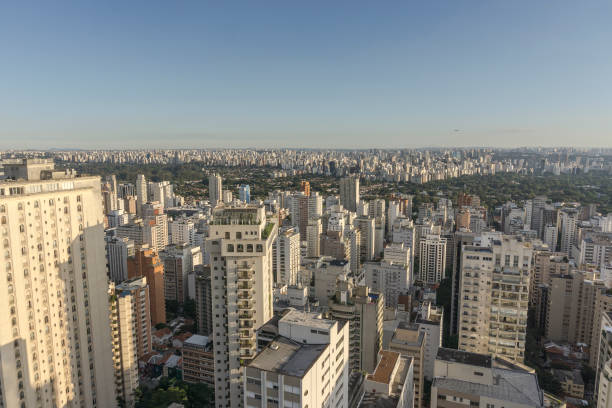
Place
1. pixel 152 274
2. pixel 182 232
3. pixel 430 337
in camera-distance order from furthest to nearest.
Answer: pixel 182 232
pixel 152 274
pixel 430 337

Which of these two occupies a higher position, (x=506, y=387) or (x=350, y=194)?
(x=350, y=194)

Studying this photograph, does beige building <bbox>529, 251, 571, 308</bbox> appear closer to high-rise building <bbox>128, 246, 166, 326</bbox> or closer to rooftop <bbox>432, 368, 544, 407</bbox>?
rooftop <bbox>432, 368, 544, 407</bbox>

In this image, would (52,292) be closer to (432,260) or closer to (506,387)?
(506,387)

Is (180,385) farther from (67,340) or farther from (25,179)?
(25,179)

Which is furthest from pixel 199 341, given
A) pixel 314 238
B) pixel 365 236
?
pixel 365 236

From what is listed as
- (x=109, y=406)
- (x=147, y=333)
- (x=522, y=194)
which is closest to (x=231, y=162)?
(x=522, y=194)

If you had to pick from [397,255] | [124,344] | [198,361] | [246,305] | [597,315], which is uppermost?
[246,305]

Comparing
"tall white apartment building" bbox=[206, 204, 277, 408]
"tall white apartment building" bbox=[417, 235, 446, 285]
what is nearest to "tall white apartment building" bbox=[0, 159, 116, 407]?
"tall white apartment building" bbox=[206, 204, 277, 408]
